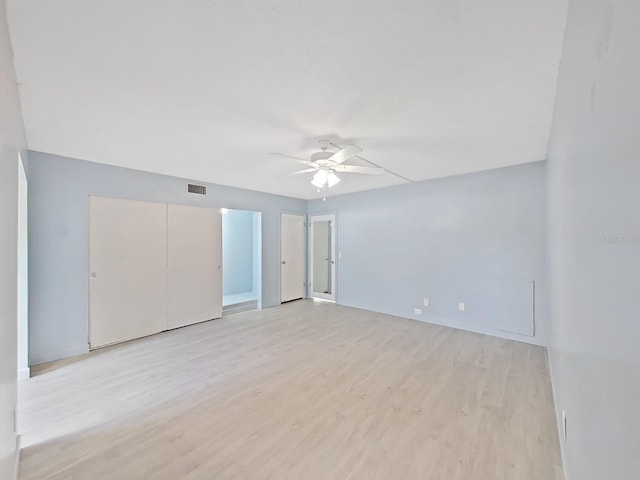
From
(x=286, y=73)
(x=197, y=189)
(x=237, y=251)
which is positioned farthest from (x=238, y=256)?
(x=286, y=73)

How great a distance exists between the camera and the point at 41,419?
2166 mm

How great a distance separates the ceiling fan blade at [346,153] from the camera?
8.06 ft

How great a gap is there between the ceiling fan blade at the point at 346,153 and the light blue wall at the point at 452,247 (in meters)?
2.51

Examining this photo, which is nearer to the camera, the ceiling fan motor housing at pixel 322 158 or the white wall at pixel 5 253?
the white wall at pixel 5 253

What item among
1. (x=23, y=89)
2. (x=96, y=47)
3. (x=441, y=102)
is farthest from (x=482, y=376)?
(x=23, y=89)

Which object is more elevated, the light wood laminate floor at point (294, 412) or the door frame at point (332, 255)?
the door frame at point (332, 255)

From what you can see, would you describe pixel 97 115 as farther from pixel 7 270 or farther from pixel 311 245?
pixel 311 245

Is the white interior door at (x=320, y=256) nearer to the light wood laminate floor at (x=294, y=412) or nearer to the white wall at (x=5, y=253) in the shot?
the light wood laminate floor at (x=294, y=412)

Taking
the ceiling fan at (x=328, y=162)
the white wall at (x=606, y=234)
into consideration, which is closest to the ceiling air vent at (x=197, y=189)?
the ceiling fan at (x=328, y=162)

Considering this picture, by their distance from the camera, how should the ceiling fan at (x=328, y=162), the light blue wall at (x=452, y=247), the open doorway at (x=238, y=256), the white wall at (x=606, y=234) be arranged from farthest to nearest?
the open doorway at (x=238, y=256) < the light blue wall at (x=452, y=247) < the ceiling fan at (x=328, y=162) < the white wall at (x=606, y=234)

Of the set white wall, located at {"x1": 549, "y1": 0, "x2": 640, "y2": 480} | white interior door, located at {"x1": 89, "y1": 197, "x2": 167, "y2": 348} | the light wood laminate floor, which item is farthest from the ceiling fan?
white interior door, located at {"x1": 89, "y1": 197, "x2": 167, "y2": 348}

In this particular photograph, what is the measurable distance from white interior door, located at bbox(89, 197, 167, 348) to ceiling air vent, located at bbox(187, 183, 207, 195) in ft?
1.79

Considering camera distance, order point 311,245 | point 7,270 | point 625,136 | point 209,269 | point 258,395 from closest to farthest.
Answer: point 625,136 < point 7,270 < point 258,395 < point 209,269 < point 311,245

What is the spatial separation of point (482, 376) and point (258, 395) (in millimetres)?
2224
